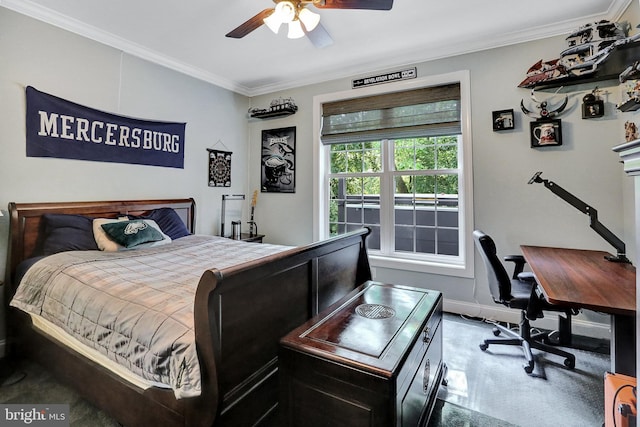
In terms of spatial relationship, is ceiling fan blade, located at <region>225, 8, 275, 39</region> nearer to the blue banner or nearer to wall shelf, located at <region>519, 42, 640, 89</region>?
the blue banner

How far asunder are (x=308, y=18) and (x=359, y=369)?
2.04m

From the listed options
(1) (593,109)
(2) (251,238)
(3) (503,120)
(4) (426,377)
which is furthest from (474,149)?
(2) (251,238)

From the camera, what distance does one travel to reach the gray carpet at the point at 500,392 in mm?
1670

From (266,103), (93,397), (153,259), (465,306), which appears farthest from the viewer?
(266,103)

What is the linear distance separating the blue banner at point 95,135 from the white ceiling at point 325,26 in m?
0.69

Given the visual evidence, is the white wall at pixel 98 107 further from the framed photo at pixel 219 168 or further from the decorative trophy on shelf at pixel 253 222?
the decorative trophy on shelf at pixel 253 222

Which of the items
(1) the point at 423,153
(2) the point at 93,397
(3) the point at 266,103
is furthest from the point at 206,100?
(2) the point at 93,397

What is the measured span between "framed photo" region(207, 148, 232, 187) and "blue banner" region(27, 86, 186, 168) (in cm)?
43

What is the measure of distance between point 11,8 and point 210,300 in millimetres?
2955

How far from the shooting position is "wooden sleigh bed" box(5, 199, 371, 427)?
1138 millimetres

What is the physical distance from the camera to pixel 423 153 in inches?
132

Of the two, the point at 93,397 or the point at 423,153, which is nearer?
the point at 93,397

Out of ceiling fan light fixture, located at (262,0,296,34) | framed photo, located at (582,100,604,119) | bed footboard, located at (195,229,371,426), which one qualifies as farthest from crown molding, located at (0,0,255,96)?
framed photo, located at (582,100,604,119)

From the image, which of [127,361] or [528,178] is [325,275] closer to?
[127,361]
